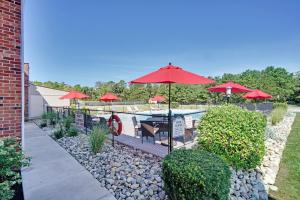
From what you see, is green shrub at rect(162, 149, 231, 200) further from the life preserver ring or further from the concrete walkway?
the life preserver ring

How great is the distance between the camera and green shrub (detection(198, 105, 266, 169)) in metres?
4.10

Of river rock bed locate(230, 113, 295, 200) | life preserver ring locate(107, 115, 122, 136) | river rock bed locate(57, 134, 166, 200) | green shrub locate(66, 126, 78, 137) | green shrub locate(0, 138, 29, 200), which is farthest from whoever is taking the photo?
green shrub locate(66, 126, 78, 137)

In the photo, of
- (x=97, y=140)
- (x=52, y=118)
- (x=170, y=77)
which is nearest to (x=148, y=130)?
(x=97, y=140)

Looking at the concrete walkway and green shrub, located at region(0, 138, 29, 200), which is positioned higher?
green shrub, located at region(0, 138, 29, 200)

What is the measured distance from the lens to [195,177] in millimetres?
2357

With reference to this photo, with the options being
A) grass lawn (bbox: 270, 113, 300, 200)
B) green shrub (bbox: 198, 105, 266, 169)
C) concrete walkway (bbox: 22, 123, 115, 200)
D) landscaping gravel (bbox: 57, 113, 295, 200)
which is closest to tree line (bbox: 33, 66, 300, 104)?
grass lawn (bbox: 270, 113, 300, 200)

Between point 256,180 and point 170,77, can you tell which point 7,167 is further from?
point 256,180

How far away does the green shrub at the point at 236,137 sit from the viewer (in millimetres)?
4100

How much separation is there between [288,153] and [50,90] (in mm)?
19540

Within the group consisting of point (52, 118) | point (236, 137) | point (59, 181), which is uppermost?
point (236, 137)

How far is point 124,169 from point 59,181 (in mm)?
1309

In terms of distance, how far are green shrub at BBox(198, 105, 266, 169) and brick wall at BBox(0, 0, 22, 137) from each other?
3.80 metres

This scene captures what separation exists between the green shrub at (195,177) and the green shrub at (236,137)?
1583 millimetres

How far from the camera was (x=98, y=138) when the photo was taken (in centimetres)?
547
